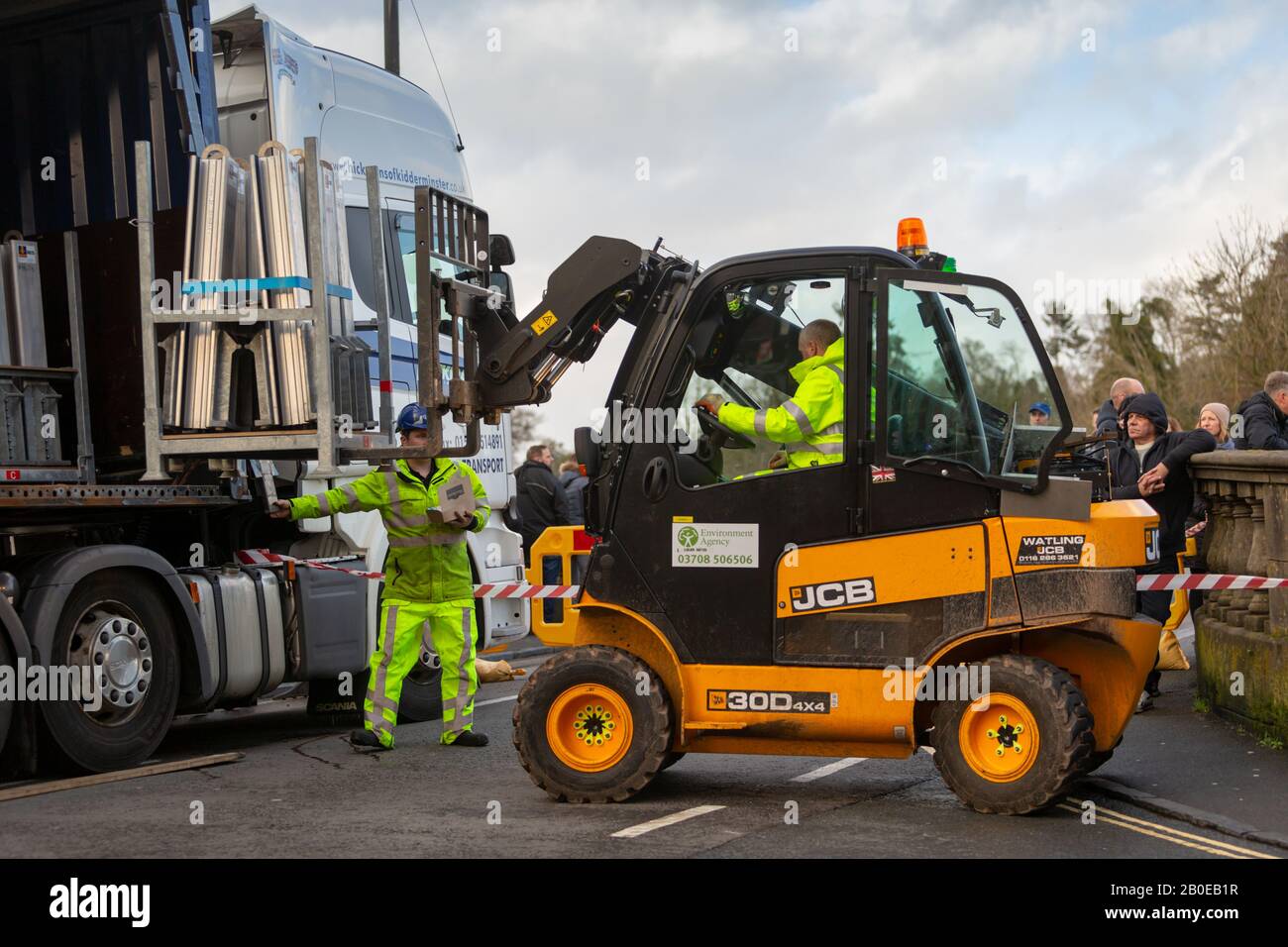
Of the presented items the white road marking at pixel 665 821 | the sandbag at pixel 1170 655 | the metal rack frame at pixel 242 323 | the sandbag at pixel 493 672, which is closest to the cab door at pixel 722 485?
the white road marking at pixel 665 821

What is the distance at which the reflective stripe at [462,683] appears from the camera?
9.10 meters

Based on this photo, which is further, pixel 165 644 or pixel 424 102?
pixel 424 102

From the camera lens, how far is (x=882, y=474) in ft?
22.2

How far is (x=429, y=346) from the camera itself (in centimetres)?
732

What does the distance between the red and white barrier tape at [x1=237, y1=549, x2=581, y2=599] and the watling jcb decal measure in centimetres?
110

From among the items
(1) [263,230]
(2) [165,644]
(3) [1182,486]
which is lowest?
(2) [165,644]

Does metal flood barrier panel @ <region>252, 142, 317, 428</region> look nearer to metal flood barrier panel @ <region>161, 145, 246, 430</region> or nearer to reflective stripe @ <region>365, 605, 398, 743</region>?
metal flood barrier panel @ <region>161, 145, 246, 430</region>

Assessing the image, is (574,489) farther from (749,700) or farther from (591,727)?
A: (749,700)

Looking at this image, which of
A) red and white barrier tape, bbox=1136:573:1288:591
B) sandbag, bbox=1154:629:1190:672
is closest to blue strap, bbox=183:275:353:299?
red and white barrier tape, bbox=1136:573:1288:591

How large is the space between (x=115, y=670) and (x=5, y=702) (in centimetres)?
78

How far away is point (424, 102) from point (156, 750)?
199 inches

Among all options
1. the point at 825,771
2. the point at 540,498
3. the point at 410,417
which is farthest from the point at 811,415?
the point at 540,498
